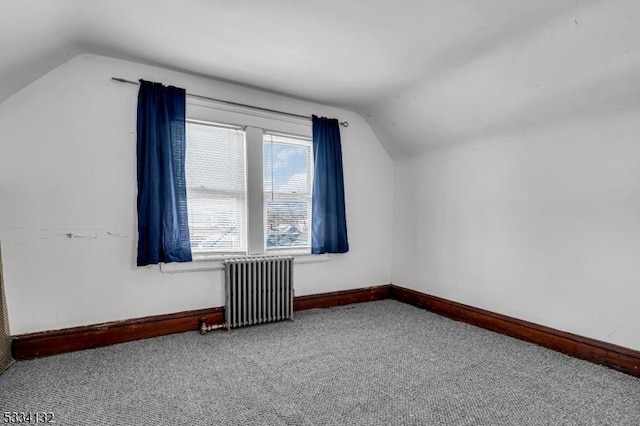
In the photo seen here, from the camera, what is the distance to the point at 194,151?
304cm

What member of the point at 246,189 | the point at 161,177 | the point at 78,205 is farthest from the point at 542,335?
the point at 78,205

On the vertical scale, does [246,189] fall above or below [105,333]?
above

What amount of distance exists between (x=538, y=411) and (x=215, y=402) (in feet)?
6.01

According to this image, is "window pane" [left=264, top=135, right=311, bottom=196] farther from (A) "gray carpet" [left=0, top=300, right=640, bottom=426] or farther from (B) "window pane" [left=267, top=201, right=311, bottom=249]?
(A) "gray carpet" [left=0, top=300, right=640, bottom=426]

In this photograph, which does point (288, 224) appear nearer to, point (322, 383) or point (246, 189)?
point (246, 189)

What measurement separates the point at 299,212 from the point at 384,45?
6.41ft

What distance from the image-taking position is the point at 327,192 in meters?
3.67

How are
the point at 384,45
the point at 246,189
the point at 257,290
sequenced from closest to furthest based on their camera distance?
the point at 384,45, the point at 257,290, the point at 246,189

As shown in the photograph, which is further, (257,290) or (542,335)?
(257,290)

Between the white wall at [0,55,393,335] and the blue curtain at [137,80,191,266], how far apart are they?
119mm

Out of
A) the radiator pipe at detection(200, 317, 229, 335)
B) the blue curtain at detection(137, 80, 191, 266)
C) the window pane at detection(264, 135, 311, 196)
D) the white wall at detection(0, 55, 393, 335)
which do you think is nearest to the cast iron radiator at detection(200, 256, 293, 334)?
the radiator pipe at detection(200, 317, 229, 335)

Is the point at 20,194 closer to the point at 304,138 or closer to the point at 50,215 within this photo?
the point at 50,215

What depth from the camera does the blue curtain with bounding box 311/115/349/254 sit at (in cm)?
362

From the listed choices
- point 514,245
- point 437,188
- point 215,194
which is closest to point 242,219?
point 215,194
